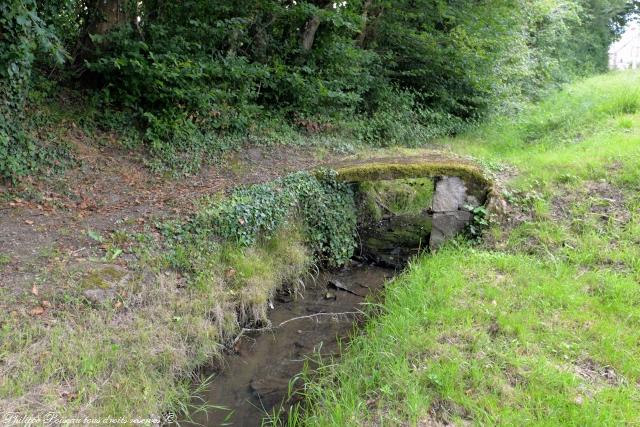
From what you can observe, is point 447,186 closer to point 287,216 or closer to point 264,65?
point 287,216

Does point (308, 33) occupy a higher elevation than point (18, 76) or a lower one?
higher

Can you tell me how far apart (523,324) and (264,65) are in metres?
7.65

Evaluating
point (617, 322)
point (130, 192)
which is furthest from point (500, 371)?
point (130, 192)

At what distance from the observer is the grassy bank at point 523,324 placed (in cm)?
358

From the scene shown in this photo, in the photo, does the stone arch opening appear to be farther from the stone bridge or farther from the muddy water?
the muddy water

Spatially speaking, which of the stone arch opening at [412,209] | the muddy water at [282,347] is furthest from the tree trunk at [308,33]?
the muddy water at [282,347]

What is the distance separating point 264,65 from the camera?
32.9 feet

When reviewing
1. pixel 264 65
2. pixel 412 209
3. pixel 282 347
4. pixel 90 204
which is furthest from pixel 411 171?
pixel 90 204

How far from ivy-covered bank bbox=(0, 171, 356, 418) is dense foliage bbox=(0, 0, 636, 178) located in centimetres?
227

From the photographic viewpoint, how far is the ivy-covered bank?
12.7 feet

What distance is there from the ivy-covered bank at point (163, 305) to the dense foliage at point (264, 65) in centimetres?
227

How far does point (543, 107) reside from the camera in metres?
15.8

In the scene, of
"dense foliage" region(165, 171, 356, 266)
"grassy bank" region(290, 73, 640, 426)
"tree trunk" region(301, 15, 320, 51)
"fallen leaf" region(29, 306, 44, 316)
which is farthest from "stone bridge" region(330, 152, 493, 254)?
"fallen leaf" region(29, 306, 44, 316)

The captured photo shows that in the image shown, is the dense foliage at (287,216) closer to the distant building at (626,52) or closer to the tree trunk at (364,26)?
the tree trunk at (364,26)
